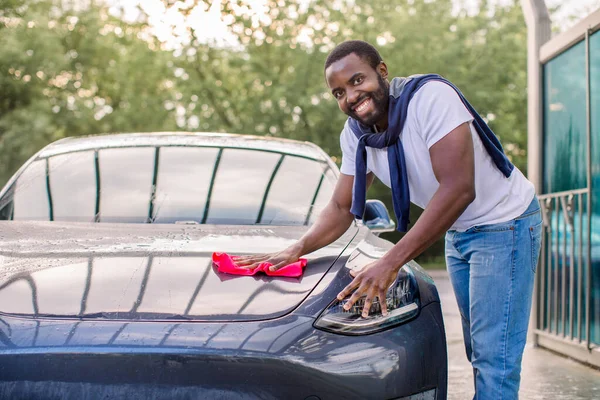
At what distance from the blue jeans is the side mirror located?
667 mm

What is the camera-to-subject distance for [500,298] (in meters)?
2.55

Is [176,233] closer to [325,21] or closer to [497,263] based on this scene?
[497,263]

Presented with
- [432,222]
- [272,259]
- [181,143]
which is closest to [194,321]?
[272,259]

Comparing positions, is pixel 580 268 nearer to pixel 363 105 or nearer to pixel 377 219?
pixel 377 219

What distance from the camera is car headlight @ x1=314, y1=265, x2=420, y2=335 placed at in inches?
85.3

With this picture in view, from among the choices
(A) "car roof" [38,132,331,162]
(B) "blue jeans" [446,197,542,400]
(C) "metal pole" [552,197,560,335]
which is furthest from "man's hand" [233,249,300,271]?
(C) "metal pole" [552,197,560,335]

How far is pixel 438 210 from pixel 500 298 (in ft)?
1.53

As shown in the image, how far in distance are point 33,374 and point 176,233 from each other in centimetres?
94

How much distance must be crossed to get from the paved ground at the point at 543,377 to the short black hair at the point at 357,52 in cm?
228

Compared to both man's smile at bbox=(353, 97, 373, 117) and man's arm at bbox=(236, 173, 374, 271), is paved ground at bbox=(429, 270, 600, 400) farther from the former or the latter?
man's smile at bbox=(353, 97, 373, 117)

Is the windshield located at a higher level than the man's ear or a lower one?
lower

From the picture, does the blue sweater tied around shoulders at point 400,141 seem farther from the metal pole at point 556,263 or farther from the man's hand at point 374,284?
the metal pole at point 556,263

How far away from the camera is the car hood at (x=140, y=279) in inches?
84.7

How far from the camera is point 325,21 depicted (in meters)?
22.2
